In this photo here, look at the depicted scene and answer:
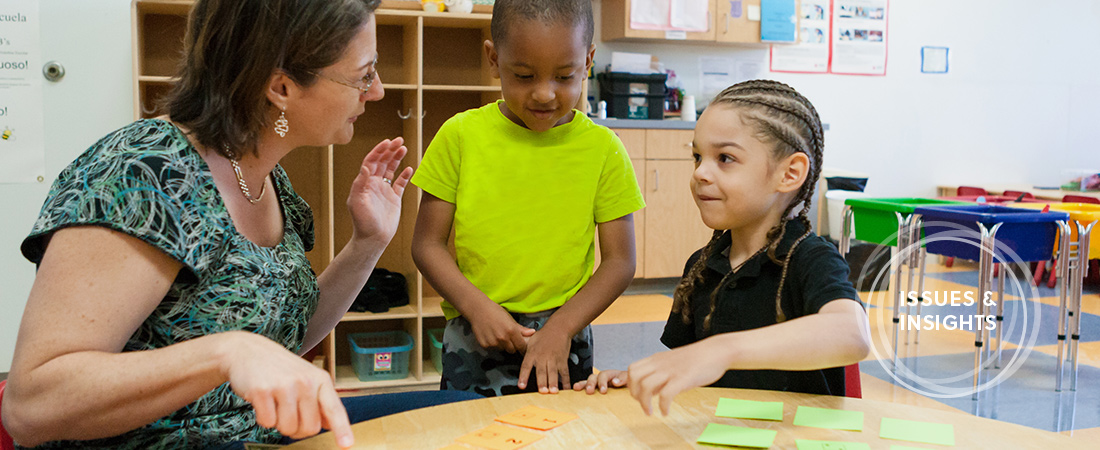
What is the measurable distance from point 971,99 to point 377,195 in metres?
6.34

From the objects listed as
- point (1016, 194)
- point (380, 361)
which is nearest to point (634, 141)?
point (380, 361)

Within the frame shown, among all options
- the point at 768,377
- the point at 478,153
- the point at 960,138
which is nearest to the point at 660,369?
the point at 768,377

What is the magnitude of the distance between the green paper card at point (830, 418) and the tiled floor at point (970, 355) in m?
1.81

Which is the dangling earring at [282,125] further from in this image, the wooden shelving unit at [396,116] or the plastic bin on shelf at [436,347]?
the plastic bin on shelf at [436,347]

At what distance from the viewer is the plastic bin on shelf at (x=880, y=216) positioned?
11.0 ft

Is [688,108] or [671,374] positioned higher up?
[688,108]

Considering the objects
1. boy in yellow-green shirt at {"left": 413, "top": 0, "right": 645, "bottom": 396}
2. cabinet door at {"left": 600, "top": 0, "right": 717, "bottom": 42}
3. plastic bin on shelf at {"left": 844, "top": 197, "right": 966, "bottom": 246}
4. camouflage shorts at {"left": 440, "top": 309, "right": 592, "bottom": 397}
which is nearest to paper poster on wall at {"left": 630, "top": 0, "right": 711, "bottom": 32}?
cabinet door at {"left": 600, "top": 0, "right": 717, "bottom": 42}

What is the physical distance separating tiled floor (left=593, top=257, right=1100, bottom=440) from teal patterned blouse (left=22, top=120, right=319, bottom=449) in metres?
2.32

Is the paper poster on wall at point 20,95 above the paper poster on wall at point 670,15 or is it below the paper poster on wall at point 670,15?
below

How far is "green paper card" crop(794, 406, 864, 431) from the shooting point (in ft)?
3.05

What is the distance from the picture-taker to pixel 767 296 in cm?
127

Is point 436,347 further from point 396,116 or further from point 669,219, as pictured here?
point 669,219

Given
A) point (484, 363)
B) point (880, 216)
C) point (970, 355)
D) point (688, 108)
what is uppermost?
point (688, 108)

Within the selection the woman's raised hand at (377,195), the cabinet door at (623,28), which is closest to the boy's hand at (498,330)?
the woman's raised hand at (377,195)
